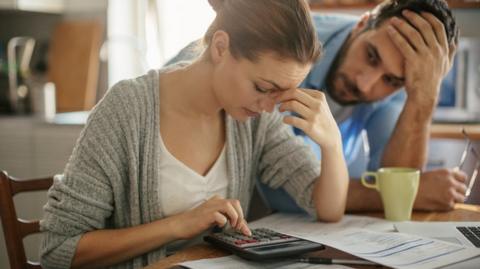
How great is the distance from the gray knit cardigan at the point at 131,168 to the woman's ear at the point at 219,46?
0.53 ft

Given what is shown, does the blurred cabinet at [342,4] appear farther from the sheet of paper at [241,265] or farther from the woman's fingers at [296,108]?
the sheet of paper at [241,265]

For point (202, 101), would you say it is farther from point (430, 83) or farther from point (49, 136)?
point (49, 136)

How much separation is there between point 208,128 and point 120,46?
2.19m

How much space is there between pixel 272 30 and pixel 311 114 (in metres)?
0.20

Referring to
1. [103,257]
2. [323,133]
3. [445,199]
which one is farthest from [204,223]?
[445,199]

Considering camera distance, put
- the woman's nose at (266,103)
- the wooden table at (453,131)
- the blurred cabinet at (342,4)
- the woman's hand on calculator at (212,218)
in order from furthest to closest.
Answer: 1. the blurred cabinet at (342,4)
2. the wooden table at (453,131)
3. the woman's nose at (266,103)
4. the woman's hand on calculator at (212,218)

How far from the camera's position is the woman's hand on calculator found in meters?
1.08

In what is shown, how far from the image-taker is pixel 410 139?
160cm

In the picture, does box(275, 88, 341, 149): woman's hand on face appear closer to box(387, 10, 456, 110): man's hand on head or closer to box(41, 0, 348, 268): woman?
box(41, 0, 348, 268): woman

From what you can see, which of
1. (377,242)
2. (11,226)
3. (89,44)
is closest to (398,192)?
(377,242)

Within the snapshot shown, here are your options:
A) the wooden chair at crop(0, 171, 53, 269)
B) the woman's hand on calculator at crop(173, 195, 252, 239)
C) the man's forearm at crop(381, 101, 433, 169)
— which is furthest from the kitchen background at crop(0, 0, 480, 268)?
the woman's hand on calculator at crop(173, 195, 252, 239)

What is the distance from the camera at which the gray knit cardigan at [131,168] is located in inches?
44.6

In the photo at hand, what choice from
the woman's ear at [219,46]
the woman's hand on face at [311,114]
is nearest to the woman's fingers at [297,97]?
the woman's hand on face at [311,114]

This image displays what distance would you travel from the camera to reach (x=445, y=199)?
138cm
